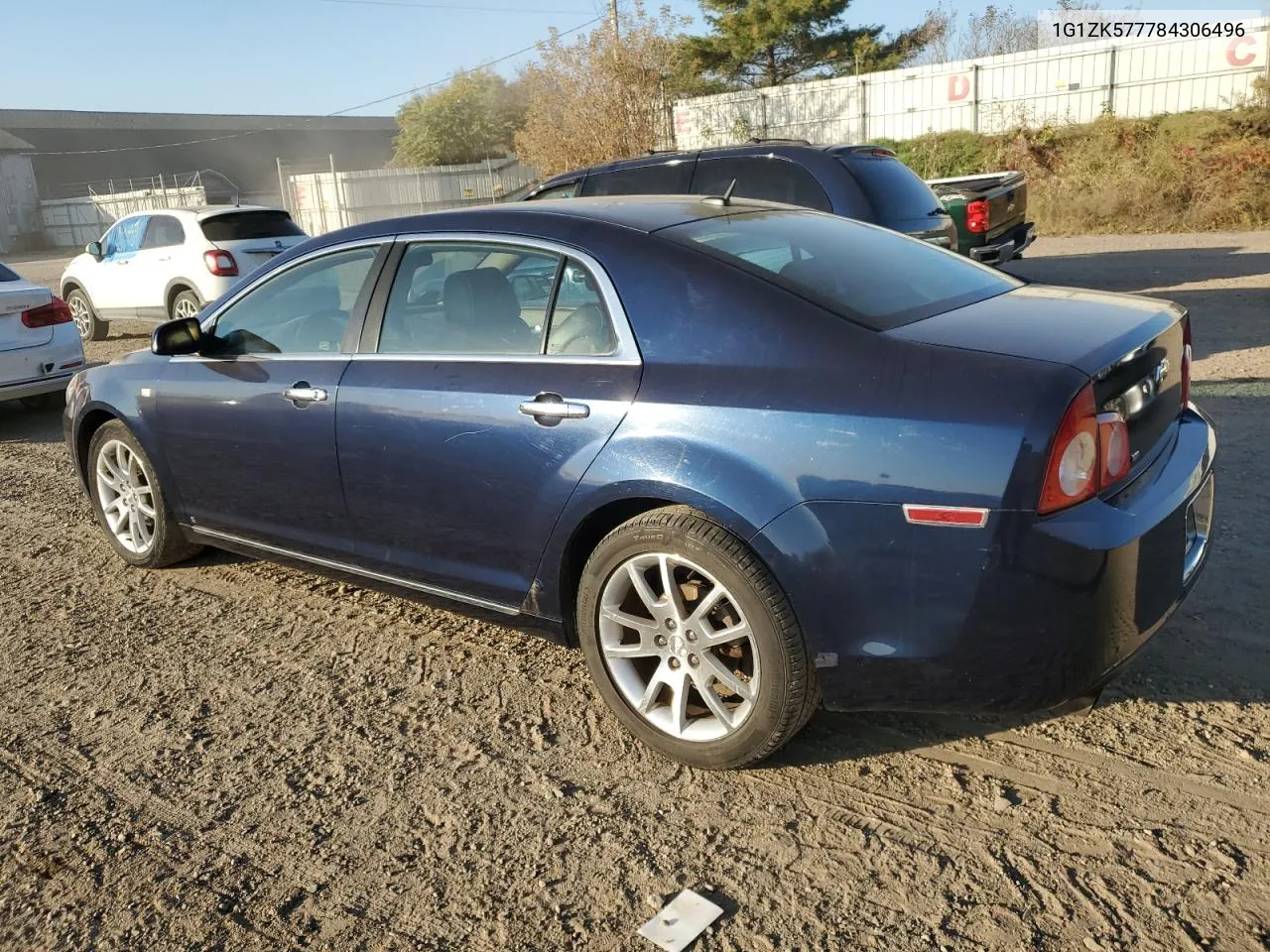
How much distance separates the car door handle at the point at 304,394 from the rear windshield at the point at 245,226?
9.15 m

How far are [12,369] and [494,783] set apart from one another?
7.14 meters

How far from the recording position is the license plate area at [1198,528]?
2959mm

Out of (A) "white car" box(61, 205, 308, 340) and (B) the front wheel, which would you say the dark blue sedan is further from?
(B) the front wheel

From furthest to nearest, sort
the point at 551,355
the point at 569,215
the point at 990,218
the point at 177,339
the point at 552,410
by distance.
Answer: the point at 990,218 → the point at 177,339 → the point at 569,215 → the point at 551,355 → the point at 552,410

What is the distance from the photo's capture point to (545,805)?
299 centimetres

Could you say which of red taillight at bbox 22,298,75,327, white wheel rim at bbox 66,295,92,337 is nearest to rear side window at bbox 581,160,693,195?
red taillight at bbox 22,298,75,327

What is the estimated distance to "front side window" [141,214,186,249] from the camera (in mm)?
12398

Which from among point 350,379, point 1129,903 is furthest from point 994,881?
point 350,379

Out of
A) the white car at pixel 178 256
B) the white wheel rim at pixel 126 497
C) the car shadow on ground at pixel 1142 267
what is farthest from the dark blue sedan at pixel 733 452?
the car shadow on ground at pixel 1142 267

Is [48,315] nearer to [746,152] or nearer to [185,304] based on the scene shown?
[185,304]

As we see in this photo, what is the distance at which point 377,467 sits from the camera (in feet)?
12.3

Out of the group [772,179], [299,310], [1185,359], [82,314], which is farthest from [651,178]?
[82,314]

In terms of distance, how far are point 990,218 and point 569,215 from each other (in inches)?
357

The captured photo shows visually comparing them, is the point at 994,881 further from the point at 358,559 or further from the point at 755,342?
the point at 358,559
